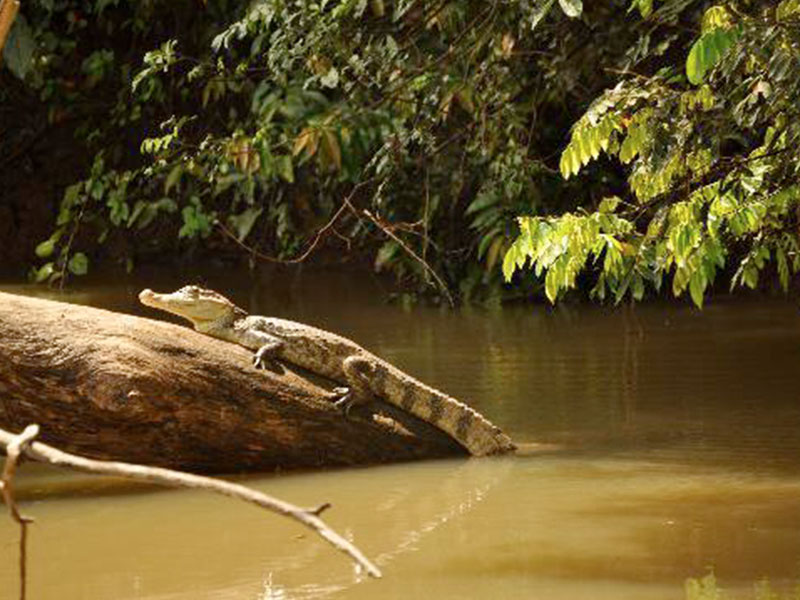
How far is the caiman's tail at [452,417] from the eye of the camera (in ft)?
23.8

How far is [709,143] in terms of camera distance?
24.9 ft

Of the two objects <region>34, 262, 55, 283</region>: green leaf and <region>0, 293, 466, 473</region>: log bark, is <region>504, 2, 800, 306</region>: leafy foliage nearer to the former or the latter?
<region>0, 293, 466, 473</region>: log bark

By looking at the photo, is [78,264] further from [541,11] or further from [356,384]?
[356,384]

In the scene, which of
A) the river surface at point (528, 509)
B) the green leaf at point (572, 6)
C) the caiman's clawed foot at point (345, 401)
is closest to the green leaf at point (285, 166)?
the river surface at point (528, 509)

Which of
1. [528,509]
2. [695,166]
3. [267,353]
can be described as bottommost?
[528,509]

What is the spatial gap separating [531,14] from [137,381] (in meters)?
4.09

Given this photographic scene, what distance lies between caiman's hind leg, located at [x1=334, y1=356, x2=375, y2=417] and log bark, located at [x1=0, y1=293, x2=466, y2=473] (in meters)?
0.06

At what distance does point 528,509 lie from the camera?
20.6ft

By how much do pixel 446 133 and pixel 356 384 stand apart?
6.24 meters

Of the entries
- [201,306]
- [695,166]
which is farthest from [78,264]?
[695,166]

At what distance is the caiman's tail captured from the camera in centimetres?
724

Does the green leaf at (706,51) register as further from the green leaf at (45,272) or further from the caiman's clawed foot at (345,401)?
the green leaf at (45,272)

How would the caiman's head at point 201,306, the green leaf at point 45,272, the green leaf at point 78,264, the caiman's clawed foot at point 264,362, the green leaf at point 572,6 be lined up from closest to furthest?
the caiman's clawed foot at point 264,362, the caiman's head at point 201,306, the green leaf at point 572,6, the green leaf at point 45,272, the green leaf at point 78,264

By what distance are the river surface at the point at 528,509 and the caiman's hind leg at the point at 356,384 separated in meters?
0.29
